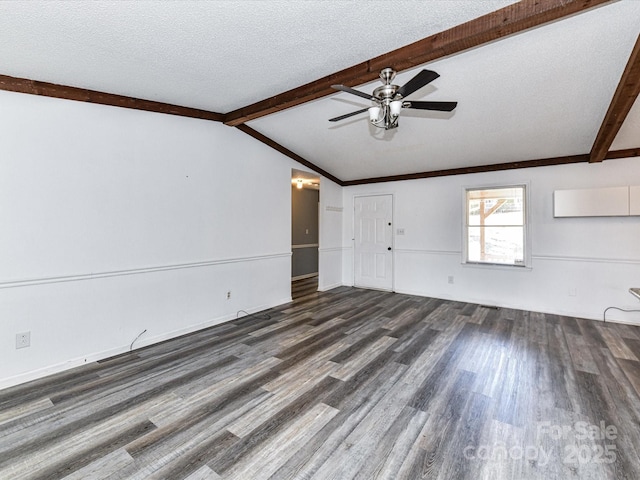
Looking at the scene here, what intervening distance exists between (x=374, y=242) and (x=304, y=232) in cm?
211

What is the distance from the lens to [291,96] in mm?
3225

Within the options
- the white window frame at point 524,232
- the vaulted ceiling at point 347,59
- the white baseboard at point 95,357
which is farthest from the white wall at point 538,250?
the white baseboard at point 95,357

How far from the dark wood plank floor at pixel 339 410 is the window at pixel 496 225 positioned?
168 centimetres

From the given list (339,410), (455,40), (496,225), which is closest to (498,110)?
(455,40)

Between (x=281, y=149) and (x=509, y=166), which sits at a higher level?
(x=281, y=149)

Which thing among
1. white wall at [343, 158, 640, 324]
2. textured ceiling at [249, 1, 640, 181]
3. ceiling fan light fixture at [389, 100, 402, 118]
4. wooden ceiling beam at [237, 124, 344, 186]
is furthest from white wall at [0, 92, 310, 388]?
white wall at [343, 158, 640, 324]

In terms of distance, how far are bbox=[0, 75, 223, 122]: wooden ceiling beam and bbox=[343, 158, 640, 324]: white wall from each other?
13.6 feet

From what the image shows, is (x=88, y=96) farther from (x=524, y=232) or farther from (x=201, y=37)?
(x=524, y=232)

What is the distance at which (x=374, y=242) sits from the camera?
637 centimetres

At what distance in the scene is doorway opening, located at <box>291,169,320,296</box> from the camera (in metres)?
7.38

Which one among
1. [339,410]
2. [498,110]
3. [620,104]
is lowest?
[339,410]

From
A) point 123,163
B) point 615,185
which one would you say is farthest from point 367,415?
point 615,185

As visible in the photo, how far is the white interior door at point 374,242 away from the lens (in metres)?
6.16

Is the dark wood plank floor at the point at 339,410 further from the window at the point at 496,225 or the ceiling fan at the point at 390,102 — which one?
the ceiling fan at the point at 390,102
